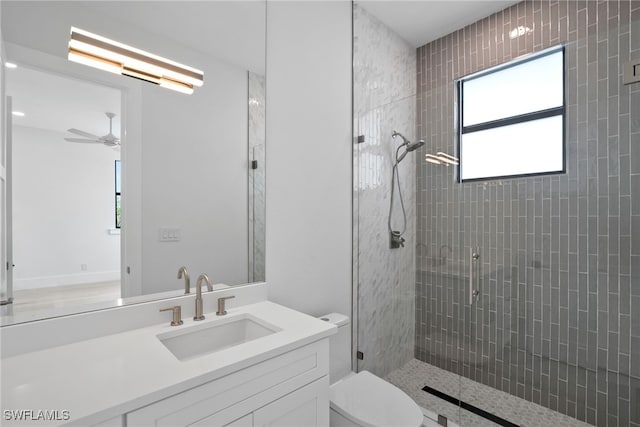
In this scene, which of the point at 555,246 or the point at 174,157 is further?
the point at 555,246

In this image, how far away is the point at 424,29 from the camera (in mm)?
2500

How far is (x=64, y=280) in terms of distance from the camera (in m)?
1.11

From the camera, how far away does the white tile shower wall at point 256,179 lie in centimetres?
162

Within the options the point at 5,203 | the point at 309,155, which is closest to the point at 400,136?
the point at 309,155

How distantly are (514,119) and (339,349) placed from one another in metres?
2.09

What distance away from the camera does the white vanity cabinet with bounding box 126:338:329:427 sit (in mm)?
842

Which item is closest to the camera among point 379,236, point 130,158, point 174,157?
point 130,158

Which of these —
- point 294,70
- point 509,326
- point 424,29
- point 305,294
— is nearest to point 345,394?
point 305,294

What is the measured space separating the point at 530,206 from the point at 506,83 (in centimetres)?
114

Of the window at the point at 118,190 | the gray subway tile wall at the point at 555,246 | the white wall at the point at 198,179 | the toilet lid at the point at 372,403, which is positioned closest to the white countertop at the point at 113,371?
the white wall at the point at 198,179

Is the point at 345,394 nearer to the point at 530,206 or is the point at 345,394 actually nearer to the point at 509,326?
the point at 509,326

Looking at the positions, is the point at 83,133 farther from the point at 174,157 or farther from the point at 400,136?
the point at 400,136

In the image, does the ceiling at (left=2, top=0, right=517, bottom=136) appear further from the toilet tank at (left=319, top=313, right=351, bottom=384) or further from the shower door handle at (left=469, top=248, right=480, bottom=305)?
the shower door handle at (left=469, top=248, right=480, bottom=305)

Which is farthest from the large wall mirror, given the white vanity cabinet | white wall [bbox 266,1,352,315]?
the white vanity cabinet
